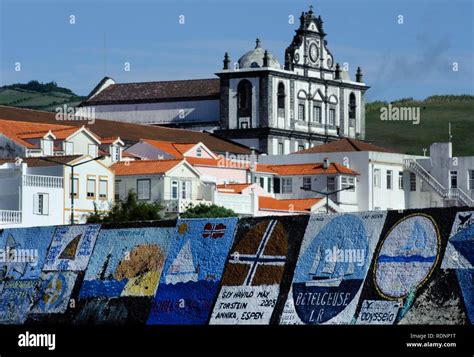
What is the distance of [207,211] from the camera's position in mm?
124188

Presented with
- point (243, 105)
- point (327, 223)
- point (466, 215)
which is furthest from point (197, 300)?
point (243, 105)

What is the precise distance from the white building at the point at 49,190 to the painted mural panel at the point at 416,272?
4997 centimetres

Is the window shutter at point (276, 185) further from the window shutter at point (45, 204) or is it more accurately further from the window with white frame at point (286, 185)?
the window shutter at point (45, 204)

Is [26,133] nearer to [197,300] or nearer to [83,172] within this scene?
[83,172]

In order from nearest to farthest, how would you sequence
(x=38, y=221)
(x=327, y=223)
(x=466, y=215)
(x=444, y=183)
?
(x=466, y=215) < (x=327, y=223) < (x=38, y=221) < (x=444, y=183)

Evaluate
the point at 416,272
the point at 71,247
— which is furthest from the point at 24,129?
the point at 416,272

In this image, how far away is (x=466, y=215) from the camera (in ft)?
211

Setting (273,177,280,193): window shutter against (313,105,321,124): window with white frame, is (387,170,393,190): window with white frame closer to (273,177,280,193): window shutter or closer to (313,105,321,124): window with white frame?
(273,177,280,193): window shutter

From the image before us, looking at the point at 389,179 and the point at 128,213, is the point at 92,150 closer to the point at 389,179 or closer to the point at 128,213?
the point at 128,213

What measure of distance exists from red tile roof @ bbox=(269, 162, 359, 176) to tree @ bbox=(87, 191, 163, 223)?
31.7m

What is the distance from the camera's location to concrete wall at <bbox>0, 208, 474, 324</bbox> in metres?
64.7

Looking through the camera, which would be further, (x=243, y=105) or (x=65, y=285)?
(x=243, y=105)

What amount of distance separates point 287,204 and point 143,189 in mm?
11305

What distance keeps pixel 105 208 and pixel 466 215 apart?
208ft
